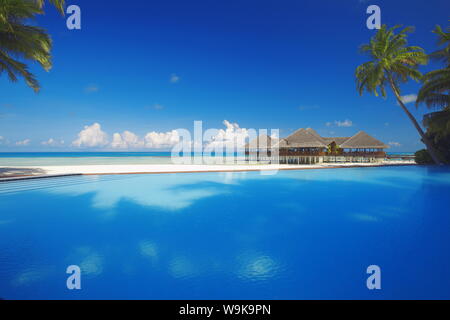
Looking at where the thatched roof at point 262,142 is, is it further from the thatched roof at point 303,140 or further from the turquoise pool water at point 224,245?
the turquoise pool water at point 224,245

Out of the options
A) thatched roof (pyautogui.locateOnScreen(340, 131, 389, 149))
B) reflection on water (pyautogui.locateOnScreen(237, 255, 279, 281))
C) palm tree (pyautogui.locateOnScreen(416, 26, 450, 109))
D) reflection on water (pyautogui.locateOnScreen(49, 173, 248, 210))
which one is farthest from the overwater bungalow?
reflection on water (pyautogui.locateOnScreen(237, 255, 279, 281))

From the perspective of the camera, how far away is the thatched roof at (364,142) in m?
21.0

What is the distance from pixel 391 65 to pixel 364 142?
7915 millimetres

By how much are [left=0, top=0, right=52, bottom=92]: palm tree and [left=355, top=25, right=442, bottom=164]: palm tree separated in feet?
70.1

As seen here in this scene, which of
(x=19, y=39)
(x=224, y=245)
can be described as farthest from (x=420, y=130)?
(x=19, y=39)

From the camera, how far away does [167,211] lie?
5.96 meters

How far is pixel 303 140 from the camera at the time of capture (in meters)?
20.0

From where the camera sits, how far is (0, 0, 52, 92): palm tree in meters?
7.79

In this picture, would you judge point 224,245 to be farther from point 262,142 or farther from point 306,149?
point 262,142

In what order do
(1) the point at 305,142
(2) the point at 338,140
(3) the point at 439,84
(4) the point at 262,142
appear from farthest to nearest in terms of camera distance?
1. (2) the point at 338,140
2. (4) the point at 262,142
3. (1) the point at 305,142
4. (3) the point at 439,84

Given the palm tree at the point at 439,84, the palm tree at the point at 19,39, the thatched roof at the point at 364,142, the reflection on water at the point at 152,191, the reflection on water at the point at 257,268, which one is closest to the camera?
the reflection on water at the point at 257,268

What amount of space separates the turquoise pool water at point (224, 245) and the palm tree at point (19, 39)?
607 cm

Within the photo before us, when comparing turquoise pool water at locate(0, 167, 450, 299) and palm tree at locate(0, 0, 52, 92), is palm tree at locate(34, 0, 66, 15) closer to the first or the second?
palm tree at locate(0, 0, 52, 92)

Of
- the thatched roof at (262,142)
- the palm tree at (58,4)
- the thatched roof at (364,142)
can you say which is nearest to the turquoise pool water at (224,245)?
the palm tree at (58,4)
